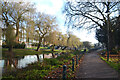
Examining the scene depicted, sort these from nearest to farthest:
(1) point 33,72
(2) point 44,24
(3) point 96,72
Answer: (3) point 96,72
(1) point 33,72
(2) point 44,24

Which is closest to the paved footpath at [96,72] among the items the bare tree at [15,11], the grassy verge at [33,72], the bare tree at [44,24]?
the grassy verge at [33,72]

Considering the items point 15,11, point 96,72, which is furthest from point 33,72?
point 15,11

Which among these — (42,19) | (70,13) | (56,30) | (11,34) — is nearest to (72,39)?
(56,30)

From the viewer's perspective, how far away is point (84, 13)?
16094 mm

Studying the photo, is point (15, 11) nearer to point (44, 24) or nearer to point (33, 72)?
point (44, 24)

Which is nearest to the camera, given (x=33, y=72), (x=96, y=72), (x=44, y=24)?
(x=96, y=72)

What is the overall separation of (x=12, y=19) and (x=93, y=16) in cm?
1698

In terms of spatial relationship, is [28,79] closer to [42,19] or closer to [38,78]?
[38,78]

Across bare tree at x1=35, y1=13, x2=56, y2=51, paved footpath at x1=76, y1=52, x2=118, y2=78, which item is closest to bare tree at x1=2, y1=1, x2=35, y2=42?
bare tree at x1=35, y1=13, x2=56, y2=51

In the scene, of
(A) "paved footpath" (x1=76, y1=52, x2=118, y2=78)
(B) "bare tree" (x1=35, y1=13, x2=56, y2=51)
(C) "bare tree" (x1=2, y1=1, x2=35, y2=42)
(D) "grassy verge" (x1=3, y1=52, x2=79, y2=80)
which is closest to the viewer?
(D) "grassy verge" (x1=3, y1=52, x2=79, y2=80)

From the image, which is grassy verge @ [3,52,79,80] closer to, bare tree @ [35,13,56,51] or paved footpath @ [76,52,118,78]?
paved footpath @ [76,52,118,78]

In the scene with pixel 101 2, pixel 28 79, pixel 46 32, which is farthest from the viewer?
pixel 46 32

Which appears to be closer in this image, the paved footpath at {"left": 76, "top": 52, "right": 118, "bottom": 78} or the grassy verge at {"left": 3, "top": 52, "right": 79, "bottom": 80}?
the grassy verge at {"left": 3, "top": 52, "right": 79, "bottom": 80}

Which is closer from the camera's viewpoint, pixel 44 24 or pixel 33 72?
pixel 33 72
